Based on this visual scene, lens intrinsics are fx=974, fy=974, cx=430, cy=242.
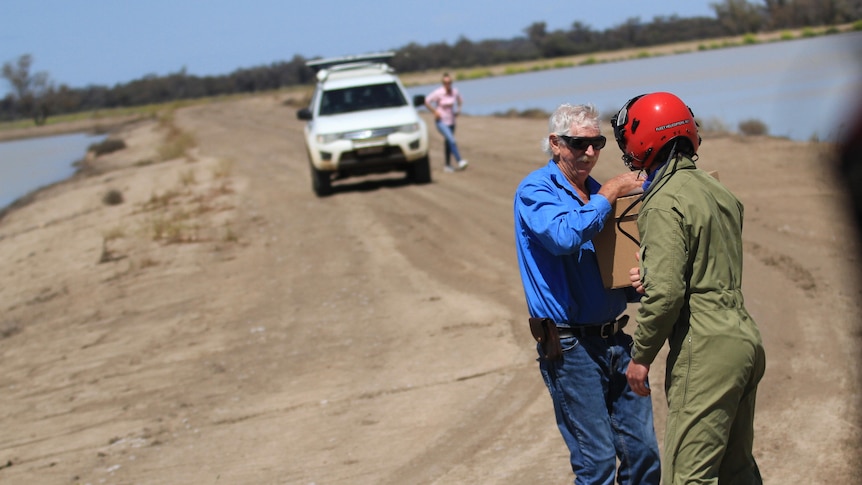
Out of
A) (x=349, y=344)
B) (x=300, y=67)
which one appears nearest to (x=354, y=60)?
(x=349, y=344)

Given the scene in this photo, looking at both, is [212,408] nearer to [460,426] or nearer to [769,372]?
[460,426]

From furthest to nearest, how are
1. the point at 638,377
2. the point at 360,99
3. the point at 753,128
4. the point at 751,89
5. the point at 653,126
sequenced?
the point at 751,89 < the point at 753,128 < the point at 360,99 < the point at 638,377 < the point at 653,126

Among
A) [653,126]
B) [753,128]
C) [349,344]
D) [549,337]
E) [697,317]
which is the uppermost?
[653,126]

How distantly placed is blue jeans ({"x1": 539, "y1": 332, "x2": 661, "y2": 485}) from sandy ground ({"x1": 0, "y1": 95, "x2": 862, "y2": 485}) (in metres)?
1.43

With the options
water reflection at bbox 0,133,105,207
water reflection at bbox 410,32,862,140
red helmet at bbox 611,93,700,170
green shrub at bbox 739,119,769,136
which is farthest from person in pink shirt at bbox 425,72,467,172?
water reflection at bbox 0,133,105,207

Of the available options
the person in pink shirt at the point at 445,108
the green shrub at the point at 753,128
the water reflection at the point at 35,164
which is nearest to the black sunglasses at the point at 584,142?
the person in pink shirt at the point at 445,108

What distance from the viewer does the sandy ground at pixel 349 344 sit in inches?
237

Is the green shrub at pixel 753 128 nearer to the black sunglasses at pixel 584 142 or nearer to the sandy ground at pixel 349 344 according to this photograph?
the sandy ground at pixel 349 344

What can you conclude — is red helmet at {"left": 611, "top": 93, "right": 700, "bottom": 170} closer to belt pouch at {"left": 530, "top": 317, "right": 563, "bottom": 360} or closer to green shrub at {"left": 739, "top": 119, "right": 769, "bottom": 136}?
belt pouch at {"left": 530, "top": 317, "right": 563, "bottom": 360}

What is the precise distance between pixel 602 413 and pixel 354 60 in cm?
1586

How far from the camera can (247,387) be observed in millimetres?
7840

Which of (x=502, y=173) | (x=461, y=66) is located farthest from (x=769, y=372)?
(x=461, y=66)

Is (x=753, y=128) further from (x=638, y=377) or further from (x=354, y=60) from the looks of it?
(x=638, y=377)

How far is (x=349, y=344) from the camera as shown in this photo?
8656 millimetres
